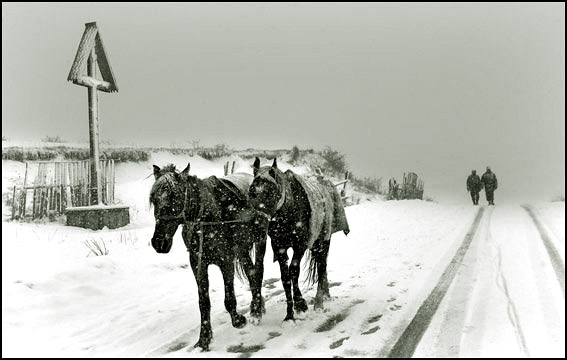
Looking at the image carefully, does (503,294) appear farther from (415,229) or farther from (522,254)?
(415,229)

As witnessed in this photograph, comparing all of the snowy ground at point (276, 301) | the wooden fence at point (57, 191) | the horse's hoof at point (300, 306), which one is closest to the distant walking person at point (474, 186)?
the snowy ground at point (276, 301)

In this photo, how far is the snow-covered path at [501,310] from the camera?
4098 mm

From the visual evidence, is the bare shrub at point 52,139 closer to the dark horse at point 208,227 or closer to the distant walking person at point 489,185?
the dark horse at point 208,227

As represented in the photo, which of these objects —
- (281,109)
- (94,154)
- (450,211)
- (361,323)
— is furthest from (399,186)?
(281,109)

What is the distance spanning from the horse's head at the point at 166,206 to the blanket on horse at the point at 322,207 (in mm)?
1701

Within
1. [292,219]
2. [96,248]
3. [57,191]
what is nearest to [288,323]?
[292,219]

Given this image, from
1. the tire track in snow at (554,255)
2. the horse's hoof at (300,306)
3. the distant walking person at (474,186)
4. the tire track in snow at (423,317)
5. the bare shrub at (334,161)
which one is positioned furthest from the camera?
the bare shrub at (334,161)

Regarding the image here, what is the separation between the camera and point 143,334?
4848 millimetres

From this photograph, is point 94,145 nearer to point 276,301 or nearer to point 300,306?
point 276,301

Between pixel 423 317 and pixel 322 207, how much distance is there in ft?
6.01

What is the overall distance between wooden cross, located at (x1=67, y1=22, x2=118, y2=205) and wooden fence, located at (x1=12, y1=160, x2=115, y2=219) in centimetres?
51

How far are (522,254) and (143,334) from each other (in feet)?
23.5

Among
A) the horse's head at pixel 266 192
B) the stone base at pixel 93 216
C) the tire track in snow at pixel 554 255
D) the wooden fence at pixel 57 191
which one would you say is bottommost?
the tire track in snow at pixel 554 255

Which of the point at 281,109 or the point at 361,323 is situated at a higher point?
the point at 281,109
